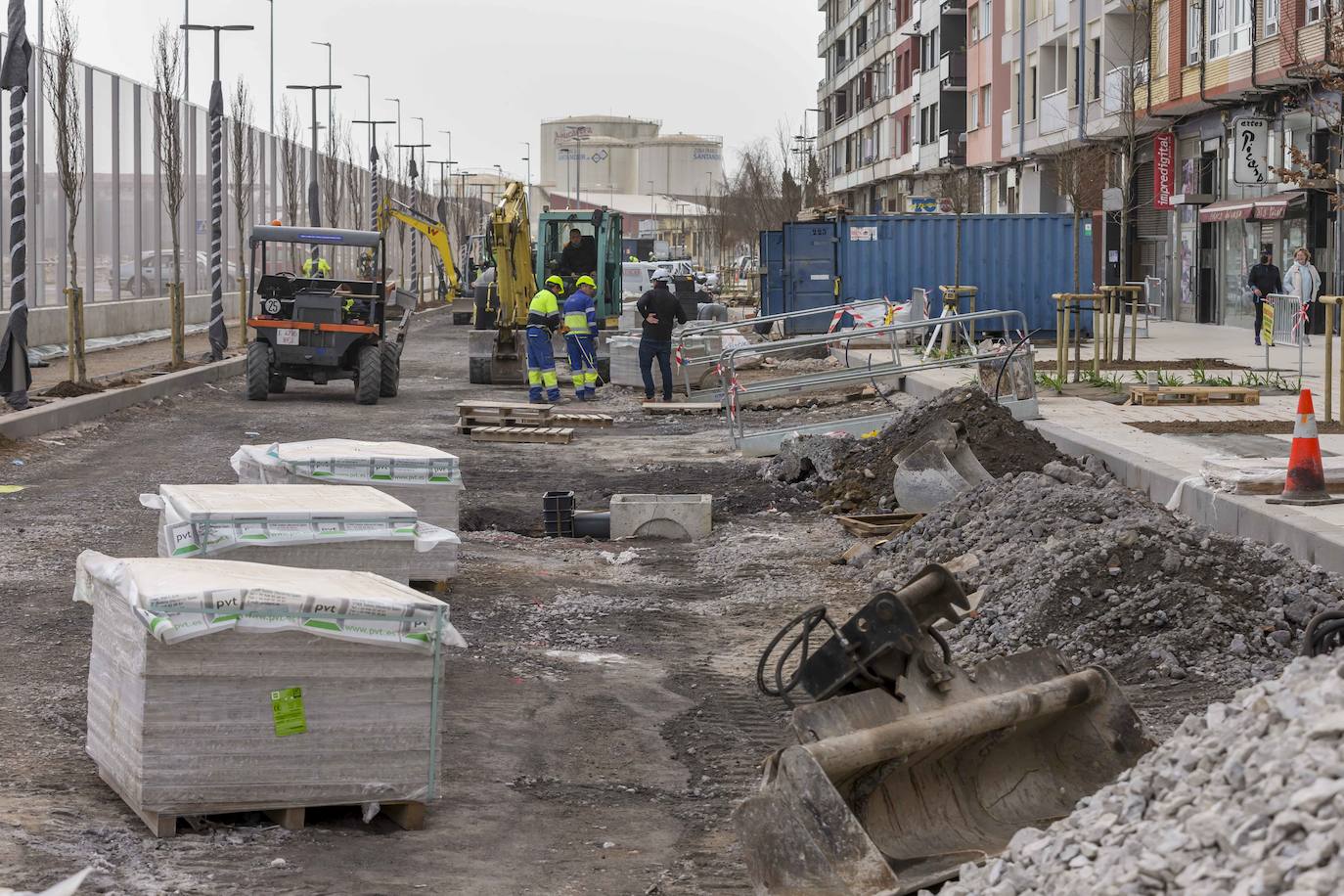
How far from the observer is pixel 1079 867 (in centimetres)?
400

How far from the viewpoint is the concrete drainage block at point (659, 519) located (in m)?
12.3

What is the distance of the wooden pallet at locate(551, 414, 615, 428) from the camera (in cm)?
2025

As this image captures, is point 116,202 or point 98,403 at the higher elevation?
point 116,202

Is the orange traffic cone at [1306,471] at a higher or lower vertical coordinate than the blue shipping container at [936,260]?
lower

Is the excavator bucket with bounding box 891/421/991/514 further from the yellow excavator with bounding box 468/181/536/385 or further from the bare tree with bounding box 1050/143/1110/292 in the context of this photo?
the yellow excavator with bounding box 468/181/536/385

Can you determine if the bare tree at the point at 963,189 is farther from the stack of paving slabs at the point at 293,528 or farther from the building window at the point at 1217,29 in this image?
the stack of paving slabs at the point at 293,528

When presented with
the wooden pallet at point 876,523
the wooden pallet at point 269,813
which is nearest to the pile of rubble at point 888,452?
the wooden pallet at point 876,523

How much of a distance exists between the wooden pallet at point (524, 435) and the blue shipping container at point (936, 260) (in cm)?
1476

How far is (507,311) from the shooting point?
27234 millimetres

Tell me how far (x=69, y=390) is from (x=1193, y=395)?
12.9 m

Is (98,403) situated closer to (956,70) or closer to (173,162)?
(173,162)

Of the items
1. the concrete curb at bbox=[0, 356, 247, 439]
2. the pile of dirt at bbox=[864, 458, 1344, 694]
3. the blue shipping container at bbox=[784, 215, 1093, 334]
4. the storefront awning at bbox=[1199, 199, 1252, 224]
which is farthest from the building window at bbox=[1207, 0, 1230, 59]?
the pile of dirt at bbox=[864, 458, 1344, 694]

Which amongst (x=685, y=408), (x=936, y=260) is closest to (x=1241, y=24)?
(x=936, y=260)

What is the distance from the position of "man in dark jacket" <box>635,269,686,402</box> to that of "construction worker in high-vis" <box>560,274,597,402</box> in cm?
78
